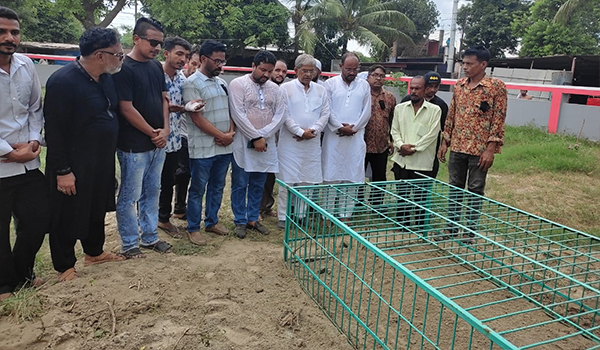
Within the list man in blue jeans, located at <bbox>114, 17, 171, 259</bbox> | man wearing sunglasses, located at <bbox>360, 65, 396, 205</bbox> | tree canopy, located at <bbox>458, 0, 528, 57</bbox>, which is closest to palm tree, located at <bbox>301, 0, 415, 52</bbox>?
tree canopy, located at <bbox>458, 0, 528, 57</bbox>

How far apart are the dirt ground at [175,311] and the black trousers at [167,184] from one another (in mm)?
788

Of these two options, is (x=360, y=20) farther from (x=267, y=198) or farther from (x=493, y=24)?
(x=267, y=198)

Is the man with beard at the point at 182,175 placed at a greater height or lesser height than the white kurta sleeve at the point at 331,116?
lesser

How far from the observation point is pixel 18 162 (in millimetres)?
2854

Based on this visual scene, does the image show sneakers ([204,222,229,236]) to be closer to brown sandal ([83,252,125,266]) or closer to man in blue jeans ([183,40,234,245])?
man in blue jeans ([183,40,234,245])

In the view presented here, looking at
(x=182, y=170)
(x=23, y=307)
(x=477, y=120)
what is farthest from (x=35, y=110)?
(x=477, y=120)

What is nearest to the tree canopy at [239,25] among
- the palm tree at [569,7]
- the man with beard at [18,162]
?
the palm tree at [569,7]

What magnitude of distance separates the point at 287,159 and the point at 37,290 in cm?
258

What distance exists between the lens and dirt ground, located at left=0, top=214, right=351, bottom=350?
2.57m

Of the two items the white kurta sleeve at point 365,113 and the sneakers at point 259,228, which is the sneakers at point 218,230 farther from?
the white kurta sleeve at point 365,113


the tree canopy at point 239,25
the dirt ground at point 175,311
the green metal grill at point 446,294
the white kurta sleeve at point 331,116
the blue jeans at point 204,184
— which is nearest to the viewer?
the dirt ground at point 175,311

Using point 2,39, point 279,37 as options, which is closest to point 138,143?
point 2,39

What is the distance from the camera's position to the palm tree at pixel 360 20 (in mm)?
22797

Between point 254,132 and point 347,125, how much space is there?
112cm
